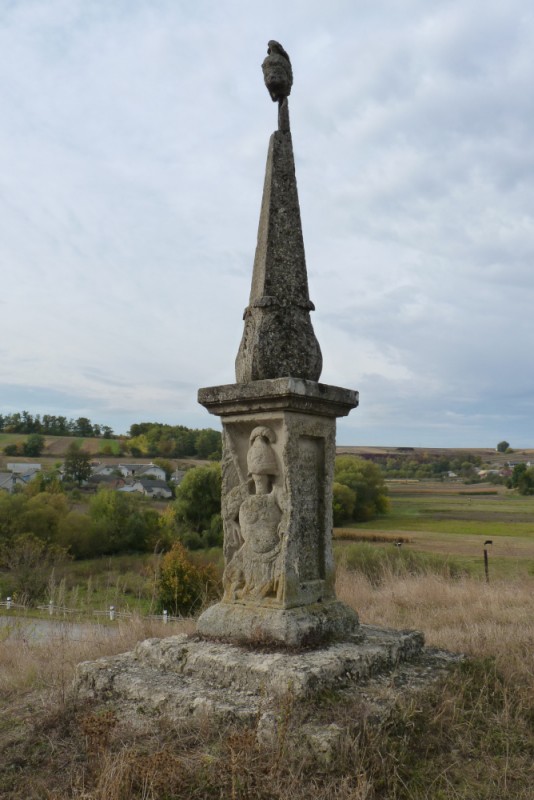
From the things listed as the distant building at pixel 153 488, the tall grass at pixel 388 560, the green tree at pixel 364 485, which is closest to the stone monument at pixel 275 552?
the tall grass at pixel 388 560

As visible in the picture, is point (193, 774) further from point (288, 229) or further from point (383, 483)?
point (383, 483)

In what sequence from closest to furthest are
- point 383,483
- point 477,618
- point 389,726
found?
point 389,726 < point 477,618 < point 383,483

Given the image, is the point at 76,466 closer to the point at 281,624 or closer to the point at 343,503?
the point at 343,503

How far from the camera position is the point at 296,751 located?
9.83 feet

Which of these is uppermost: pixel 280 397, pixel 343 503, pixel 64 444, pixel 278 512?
pixel 64 444

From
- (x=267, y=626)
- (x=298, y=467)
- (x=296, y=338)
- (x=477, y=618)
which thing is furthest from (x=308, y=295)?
(x=477, y=618)

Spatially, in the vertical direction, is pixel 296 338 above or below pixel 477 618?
above

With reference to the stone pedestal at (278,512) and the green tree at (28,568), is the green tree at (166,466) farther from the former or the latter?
the stone pedestal at (278,512)

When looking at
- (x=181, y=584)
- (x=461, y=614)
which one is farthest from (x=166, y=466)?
(x=461, y=614)

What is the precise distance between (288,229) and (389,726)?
11.4 ft

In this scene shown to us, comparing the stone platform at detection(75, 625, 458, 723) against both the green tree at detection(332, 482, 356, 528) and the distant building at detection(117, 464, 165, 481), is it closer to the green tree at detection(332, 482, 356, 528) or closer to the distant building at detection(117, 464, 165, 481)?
the green tree at detection(332, 482, 356, 528)

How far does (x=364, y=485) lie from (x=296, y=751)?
31.9m

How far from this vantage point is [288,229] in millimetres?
4918

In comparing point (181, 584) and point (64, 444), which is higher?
point (64, 444)
